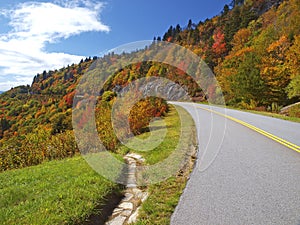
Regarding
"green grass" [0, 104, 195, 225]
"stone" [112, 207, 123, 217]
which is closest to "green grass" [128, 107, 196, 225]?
"green grass" [0, 104, 195, 225]

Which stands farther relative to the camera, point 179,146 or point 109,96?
point 109,96

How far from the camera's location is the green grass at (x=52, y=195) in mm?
3533

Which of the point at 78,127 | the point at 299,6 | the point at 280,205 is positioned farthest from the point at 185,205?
the point at 299,6

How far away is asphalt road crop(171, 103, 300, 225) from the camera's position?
10.6 ft

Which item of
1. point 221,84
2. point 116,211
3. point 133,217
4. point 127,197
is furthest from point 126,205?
point 221,84

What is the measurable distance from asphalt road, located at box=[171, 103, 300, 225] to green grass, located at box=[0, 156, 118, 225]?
1.58 metres

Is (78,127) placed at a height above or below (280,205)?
above

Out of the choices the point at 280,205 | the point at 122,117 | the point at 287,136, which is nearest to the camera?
the point at 280,205

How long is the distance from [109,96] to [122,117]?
3.98 feet

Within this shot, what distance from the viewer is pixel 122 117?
10.3 m

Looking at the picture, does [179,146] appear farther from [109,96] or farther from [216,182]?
[109,96]

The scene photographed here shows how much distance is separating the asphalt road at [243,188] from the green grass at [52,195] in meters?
1.58

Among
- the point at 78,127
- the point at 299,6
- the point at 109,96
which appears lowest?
the point at 78,127

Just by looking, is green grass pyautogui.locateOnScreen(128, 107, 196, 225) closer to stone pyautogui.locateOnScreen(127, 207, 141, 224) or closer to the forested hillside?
stone pyautogui.locateOnScreen(127, 207, 141, 224)
